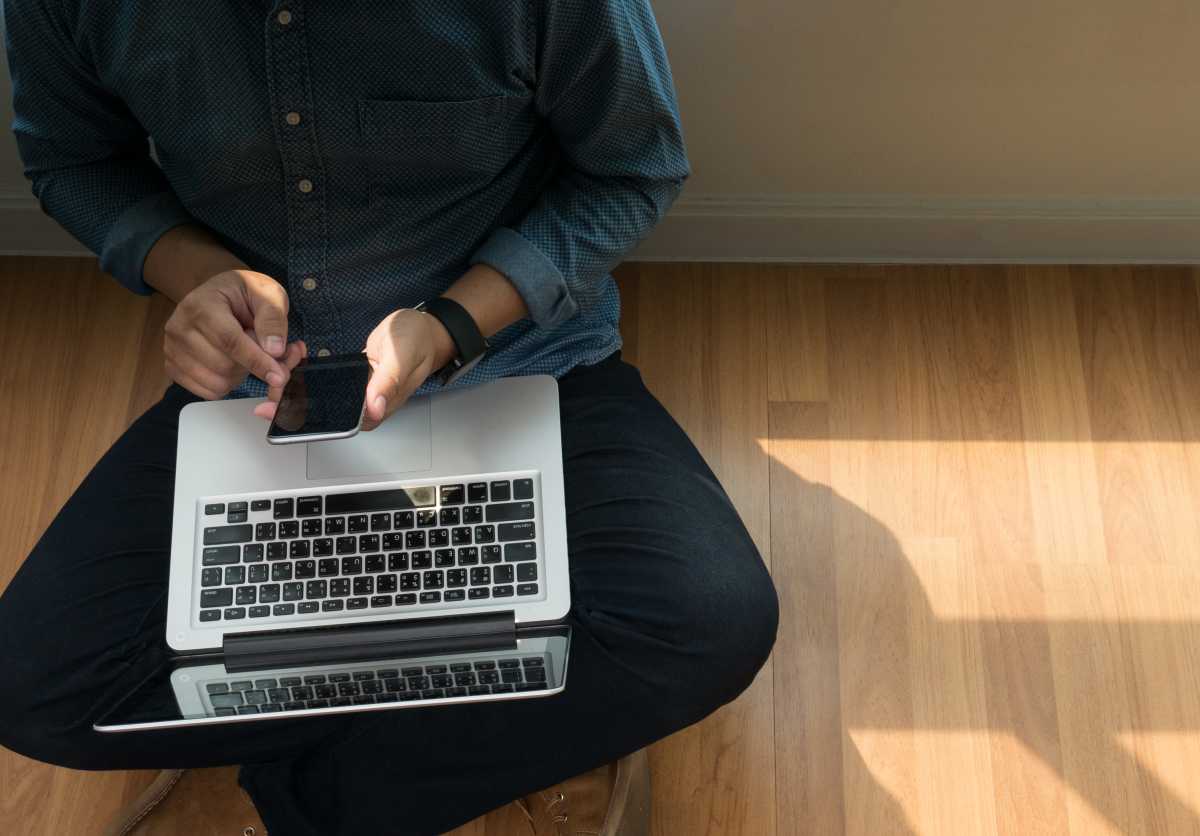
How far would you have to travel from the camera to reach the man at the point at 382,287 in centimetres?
109

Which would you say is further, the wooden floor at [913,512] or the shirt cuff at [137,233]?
the wooden floor at [913,512]

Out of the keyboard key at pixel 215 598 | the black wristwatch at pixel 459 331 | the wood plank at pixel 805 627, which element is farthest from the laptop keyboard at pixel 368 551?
the wood plank at pixel 805 627

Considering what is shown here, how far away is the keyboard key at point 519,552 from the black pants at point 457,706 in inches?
3.0

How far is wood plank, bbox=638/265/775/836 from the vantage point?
4.84ft

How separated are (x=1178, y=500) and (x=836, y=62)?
705 mm

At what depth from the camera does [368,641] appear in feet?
3.81

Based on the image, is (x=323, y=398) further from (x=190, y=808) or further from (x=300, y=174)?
(x=190, y=808)

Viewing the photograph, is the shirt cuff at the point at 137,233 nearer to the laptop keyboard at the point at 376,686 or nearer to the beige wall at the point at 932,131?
the laptop keyboard at the point at 376,686

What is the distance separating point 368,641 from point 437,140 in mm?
464

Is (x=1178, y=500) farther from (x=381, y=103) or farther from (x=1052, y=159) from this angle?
(x=381, y=103)

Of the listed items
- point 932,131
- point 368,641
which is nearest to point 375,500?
point 368,641

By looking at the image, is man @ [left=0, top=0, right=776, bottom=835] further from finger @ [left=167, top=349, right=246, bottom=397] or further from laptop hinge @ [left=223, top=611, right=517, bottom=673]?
laptop hinge @ [left=223, top=611, right=517, bottom=673]

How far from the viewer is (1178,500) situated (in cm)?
159

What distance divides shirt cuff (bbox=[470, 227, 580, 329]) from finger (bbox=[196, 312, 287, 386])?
0.73 feet
